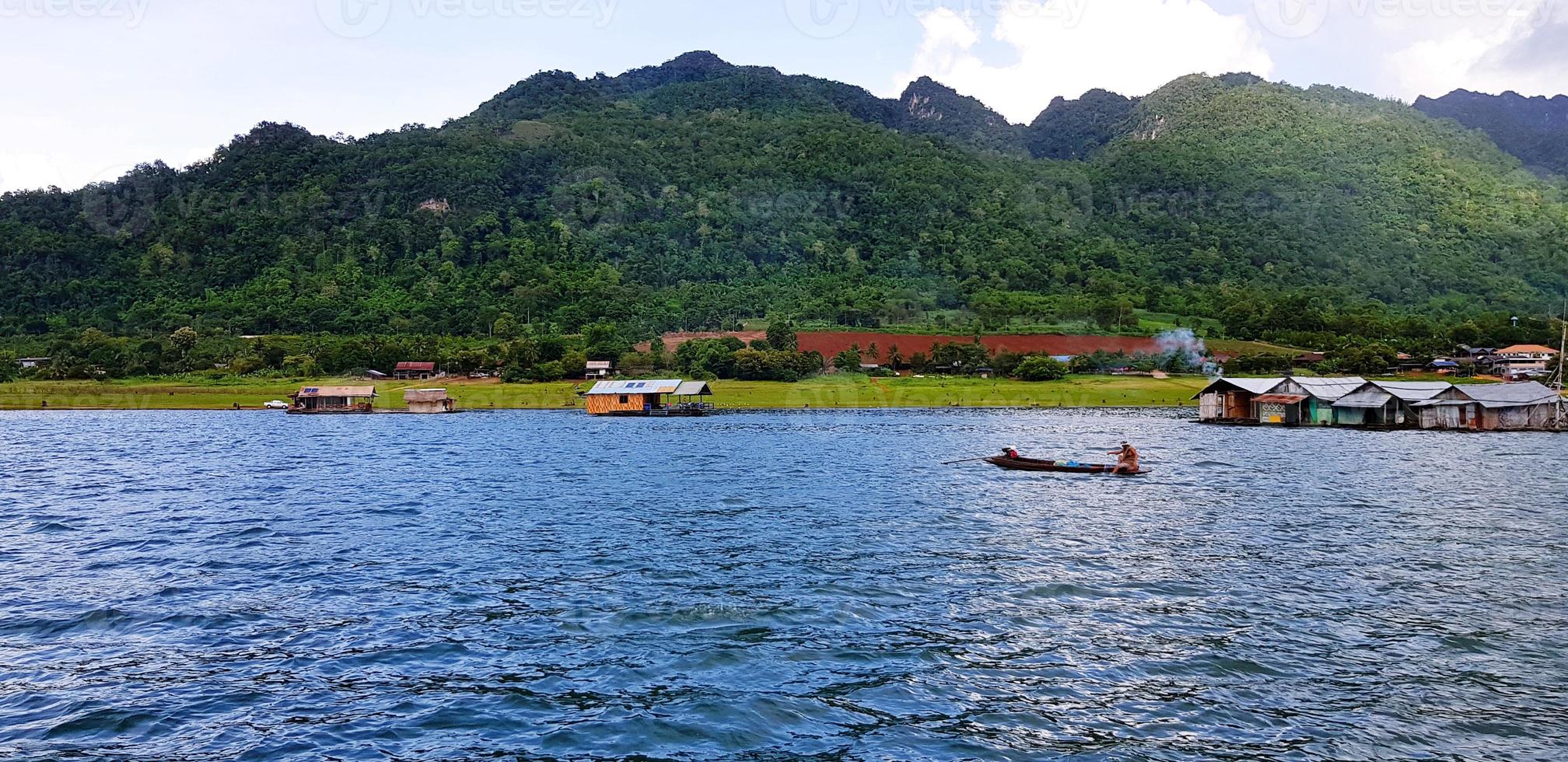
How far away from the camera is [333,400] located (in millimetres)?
124625

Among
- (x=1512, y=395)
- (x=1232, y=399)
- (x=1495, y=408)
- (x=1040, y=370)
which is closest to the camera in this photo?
(x=1512, y=395)

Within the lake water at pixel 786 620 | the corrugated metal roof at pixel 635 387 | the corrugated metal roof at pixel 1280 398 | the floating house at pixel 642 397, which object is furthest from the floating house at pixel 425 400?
the corrugated metal roof at pixel 1280 398

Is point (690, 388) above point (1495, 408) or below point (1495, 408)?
above

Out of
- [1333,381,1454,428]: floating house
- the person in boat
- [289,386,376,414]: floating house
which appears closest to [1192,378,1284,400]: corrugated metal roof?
A: [1333,381,1454,428]: floating house

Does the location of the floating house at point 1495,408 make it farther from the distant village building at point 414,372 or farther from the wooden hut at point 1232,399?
the distant village building at point 414,372

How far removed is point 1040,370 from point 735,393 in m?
44.6

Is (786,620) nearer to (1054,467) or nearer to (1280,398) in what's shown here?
(1054,467)

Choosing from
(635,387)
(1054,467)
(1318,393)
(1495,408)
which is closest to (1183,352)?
(1318,393)

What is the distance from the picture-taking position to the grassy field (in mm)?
131000

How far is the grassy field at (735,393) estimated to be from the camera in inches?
5157

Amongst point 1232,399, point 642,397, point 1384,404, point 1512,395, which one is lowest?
point 1384,404

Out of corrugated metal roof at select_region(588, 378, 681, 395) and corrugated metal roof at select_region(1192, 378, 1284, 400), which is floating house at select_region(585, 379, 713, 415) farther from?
corrugated metal roof at select_region(1192, 378, 1284, 400)

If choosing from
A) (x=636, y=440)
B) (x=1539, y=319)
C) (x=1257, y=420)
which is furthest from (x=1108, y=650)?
(x=1539, y=319)

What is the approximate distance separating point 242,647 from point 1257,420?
328ft
